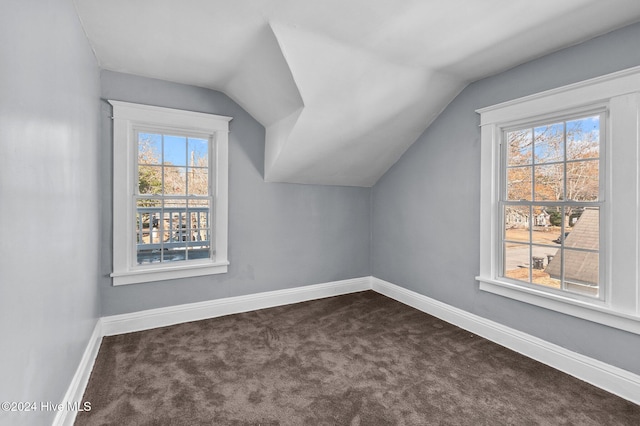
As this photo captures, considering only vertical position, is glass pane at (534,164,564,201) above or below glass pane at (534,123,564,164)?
below

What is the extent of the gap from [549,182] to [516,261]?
2.47ft

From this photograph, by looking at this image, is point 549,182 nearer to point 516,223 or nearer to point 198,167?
point 516,223

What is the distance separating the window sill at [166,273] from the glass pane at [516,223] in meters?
2.88

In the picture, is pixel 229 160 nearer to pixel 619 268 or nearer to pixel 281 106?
pixel 281 106

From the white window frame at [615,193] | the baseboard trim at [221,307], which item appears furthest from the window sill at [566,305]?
the baseboard trim at [221,307]

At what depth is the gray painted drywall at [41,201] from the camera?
109cm

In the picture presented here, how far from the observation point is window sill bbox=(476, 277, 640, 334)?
2125 mm

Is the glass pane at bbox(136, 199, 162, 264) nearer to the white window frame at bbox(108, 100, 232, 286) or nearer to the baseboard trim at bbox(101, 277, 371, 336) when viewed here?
the white window frame at bbox(108, 100, 232, 286)

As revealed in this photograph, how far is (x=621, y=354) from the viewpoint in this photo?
84.7 inches

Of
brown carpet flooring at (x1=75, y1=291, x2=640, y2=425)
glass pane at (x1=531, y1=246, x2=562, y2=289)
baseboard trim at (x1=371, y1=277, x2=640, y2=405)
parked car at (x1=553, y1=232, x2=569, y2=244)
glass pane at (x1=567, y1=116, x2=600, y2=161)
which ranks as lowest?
brown carpet flooring at (x1=75, y1=291, x2=640, y2=425)

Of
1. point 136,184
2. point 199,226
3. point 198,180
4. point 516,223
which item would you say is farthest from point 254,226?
point 516,223

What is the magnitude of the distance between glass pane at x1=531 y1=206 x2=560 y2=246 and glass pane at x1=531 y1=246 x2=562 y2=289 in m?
0.07

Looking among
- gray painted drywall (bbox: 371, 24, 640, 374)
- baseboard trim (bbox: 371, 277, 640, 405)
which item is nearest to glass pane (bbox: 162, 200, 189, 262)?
gray painted drywall (bbox: 371, 24, 640, 374)

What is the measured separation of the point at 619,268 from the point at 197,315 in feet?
12.0
